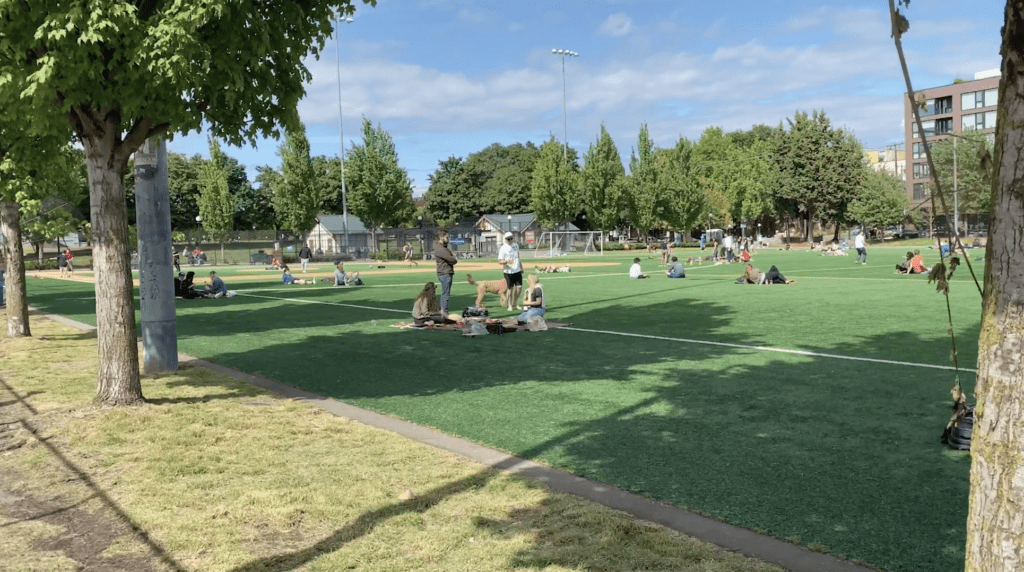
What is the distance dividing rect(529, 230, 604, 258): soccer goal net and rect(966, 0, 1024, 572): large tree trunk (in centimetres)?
6700

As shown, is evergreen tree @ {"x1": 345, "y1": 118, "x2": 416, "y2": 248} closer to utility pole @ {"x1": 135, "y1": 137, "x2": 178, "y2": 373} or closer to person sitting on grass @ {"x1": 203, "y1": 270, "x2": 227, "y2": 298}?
person sitting on grass @ {"x1": 203, "y1": 270, "x2": 227, "y2": 298}

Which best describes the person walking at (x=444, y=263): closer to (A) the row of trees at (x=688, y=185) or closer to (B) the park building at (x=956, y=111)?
(A) the row of trees at (x=688, y=185)

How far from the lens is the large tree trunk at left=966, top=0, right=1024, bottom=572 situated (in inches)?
89.0

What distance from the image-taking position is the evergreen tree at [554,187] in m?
77.8

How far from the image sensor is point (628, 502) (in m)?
5.29

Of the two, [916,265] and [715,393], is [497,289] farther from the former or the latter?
[916,265]

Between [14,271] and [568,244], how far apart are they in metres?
60.5

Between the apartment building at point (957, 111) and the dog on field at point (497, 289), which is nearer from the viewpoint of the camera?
the dog on field at point (497, 289)

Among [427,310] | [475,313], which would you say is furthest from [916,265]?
[427,310]

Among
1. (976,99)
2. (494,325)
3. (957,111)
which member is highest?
(976,99)

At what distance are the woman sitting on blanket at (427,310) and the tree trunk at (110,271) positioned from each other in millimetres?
7498

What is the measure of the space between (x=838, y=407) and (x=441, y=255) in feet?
34.9

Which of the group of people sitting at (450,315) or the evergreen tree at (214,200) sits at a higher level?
the evergreen tree at (214,200)

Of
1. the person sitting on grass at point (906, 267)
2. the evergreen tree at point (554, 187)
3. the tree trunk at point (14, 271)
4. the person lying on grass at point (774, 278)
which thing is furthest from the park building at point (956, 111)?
the tree trunk at point (14, 271)
